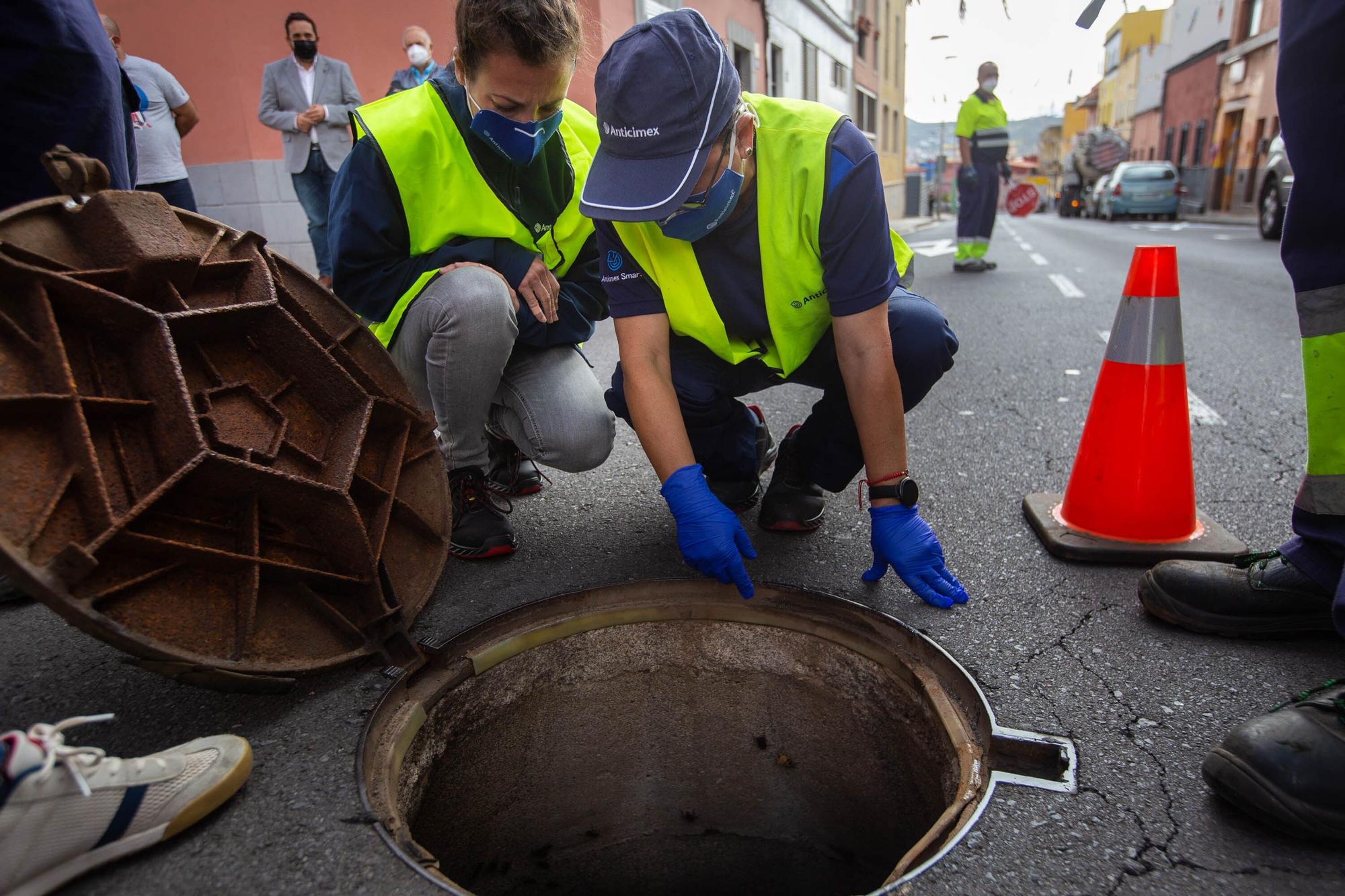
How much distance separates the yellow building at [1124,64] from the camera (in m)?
35.6

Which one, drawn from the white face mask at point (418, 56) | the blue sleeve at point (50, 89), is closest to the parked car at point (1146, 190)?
the white face mask at point (418, 56)

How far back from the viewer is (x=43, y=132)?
6.29 feet

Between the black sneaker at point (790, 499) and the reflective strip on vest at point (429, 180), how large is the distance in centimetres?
92

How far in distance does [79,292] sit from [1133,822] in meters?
1.94

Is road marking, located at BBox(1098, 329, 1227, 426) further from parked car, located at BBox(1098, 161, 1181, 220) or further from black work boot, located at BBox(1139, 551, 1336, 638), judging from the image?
parked car, located at BBox(1098, 161, 1181, 220)

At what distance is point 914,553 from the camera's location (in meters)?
1.84

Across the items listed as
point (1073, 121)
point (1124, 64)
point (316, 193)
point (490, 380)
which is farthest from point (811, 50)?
point (1073, 121)

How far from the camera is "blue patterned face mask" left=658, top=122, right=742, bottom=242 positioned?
174 centimetres

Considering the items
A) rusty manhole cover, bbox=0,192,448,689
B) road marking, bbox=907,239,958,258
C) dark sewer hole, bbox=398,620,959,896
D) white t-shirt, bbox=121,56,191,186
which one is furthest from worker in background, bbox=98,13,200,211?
road marking, bbox=907,239,958,258

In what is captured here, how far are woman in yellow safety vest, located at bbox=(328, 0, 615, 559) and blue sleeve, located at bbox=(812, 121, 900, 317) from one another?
0.75 metres

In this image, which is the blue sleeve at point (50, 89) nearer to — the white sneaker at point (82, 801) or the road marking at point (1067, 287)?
the white sneaker at point (82, 801)


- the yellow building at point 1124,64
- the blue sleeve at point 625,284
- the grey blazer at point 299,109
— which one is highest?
A: the yellow building at point 1124,64

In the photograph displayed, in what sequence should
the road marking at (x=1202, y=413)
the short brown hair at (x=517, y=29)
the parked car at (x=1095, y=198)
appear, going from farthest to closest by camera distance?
the parked car at (x=1095, y=198) < the road marking at (x=1202, y=413) < the short brown hair at (x=517, y=29)

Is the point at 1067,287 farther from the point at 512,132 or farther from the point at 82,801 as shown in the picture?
the point at 82,801
